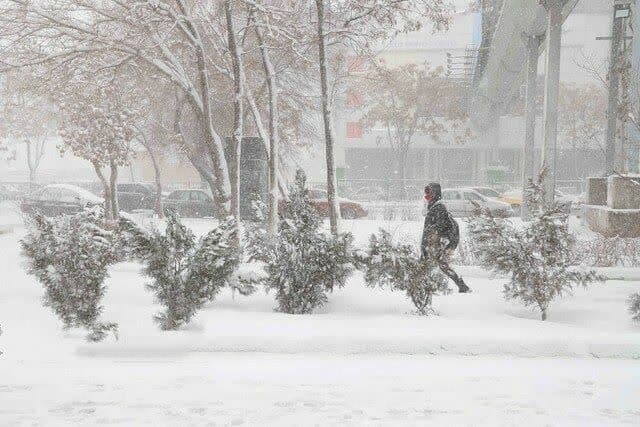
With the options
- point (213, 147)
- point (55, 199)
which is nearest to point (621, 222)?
point (213, 147)

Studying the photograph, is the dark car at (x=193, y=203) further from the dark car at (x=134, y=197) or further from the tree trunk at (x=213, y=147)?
the tree trunk at (x=213, y=147)

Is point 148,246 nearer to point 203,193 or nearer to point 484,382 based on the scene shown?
point 484,382

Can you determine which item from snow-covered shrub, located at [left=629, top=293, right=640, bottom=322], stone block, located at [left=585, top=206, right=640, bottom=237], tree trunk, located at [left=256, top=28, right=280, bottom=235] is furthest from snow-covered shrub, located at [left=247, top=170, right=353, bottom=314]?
stone block, located at [left=585, top=206, right=640, bottom=237]

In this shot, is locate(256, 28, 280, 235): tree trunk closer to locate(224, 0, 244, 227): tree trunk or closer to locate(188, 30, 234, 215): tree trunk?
locate(224, 0, 244, 227): tree trunk

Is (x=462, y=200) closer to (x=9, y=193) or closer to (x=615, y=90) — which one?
(x=615, y=90)

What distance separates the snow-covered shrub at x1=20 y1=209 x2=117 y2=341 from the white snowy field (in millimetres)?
229

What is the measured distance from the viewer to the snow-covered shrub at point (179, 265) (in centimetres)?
572

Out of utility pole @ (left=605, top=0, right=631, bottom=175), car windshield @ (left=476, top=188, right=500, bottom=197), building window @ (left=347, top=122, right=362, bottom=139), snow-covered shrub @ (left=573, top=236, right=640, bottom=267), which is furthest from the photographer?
building window @ (left=347, top=122, right=362, bottom=139)

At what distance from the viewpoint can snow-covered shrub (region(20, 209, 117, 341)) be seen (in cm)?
561

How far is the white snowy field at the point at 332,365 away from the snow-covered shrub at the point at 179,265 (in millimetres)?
265

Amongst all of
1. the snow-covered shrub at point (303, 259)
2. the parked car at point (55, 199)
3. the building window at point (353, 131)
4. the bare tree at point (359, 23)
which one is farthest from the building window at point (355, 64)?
the building window at point (353, 131)

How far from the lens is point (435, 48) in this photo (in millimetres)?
33219

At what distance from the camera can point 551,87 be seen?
55.4 feet

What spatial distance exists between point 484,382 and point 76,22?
10.6m
